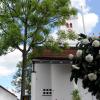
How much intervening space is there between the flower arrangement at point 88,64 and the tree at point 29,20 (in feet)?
46.3

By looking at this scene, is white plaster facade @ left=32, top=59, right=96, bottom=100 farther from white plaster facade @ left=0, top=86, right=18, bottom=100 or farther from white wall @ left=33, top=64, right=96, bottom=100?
white plaster facade @ left=0, top=86, right=18, bottom=100

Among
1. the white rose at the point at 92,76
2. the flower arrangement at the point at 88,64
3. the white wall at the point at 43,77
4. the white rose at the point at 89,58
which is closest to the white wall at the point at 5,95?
the white wall at the point at 43,77

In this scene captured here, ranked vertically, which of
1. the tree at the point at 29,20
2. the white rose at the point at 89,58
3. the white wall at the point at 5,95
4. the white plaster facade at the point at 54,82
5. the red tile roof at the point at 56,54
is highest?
the tree at the point at 29,20

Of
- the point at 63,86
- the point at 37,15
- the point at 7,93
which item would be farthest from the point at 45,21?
the point at 7,93

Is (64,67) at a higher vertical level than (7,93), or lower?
higher

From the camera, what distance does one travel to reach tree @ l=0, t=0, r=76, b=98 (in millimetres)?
24981

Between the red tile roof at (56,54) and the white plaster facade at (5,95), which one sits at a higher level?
the red tile roof at (56,54)

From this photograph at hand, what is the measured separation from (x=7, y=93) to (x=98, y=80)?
51223mm

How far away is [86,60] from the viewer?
33.8ft

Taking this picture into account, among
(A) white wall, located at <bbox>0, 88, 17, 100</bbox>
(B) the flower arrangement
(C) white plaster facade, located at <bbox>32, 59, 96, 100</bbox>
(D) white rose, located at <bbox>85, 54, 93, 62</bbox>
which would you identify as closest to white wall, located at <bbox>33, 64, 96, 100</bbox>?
(C) white plaster facade, located at <bbox>32, 59, 96, 100</bbox>

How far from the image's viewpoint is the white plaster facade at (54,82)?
1009 inches

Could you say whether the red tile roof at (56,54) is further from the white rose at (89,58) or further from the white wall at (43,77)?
the white rose at (89,58)

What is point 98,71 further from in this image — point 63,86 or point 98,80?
point 63,86

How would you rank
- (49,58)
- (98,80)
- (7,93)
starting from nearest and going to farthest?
(98,80) → (49,58) → (7,93)
